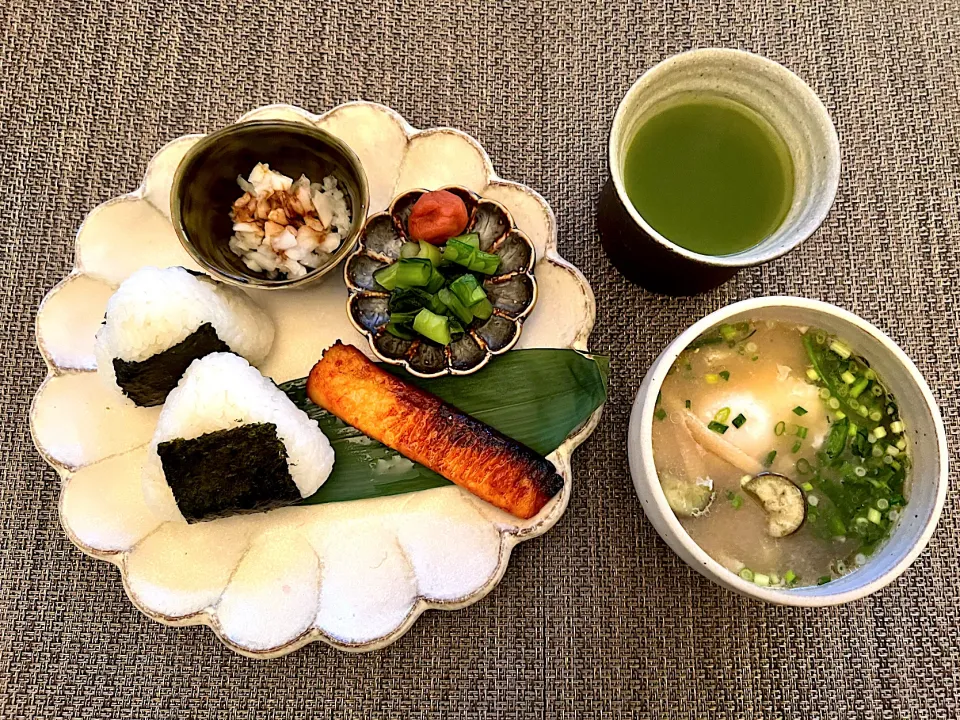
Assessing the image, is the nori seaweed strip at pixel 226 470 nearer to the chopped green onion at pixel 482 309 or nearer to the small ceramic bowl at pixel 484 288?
the small ceramic bowl at pixel 484 288

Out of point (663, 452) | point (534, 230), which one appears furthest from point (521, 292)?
point (663, 452)

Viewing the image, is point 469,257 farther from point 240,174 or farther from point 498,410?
point 240,174

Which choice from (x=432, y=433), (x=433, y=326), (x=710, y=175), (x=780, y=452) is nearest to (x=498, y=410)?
(x=432, y=433)

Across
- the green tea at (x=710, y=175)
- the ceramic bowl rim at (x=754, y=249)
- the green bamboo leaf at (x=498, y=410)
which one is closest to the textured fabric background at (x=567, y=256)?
the green bamboo leaf at (x=498, y=410)

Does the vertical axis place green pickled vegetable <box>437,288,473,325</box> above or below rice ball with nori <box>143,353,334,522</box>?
above

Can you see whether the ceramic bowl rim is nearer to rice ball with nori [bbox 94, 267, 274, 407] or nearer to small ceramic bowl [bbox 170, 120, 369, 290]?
small ceramic bowl [bbox 170, 120, 369, 290]

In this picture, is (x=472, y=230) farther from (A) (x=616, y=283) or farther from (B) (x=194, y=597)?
(B) (x=194, y=597)

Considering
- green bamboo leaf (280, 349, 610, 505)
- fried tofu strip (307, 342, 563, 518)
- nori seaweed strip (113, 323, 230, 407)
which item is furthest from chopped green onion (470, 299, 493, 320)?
nori seaweed strip (113, 323, 230, 407)

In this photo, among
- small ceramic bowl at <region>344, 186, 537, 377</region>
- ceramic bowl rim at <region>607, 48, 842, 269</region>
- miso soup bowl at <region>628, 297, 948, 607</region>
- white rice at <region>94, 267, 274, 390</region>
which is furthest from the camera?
small ceramic bowl at <region>344, 186, 537, 377</region>
